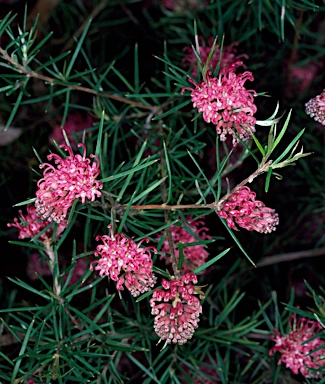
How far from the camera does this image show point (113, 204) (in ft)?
2.46

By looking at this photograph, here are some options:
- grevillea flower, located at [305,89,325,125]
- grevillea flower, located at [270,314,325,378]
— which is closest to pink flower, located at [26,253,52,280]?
grevillea flower, located at [270,314,325,378]

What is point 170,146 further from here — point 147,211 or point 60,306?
point 60,306

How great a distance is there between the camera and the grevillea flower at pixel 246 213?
675mm

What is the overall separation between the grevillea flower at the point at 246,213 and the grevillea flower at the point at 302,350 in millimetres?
267

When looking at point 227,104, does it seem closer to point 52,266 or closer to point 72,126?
point 52,266

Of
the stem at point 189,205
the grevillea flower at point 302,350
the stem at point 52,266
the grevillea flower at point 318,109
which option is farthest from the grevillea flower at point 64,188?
the grevillea flower at point 302,350

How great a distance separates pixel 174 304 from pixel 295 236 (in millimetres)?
618

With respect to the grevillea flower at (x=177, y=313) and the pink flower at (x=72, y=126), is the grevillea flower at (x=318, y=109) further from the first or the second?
the pink flower at (x=72, y=126)

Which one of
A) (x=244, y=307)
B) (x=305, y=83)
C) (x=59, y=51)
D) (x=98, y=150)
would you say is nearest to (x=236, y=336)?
(x=244, y=307)

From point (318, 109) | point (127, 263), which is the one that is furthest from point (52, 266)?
point (318, 109)

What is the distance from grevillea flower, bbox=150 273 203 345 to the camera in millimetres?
661

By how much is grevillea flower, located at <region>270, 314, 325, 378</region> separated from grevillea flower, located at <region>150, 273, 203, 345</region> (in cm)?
27

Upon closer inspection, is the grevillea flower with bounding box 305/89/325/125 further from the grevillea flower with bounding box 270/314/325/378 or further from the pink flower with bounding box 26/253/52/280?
the pink flower with bounding box 26/253/52/280

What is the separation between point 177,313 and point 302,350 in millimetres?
322
